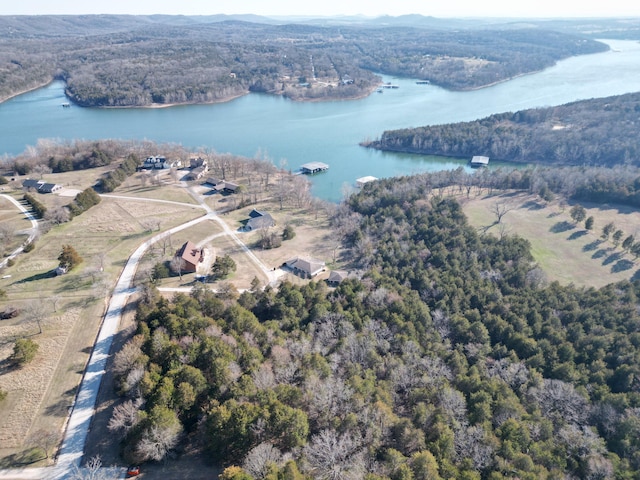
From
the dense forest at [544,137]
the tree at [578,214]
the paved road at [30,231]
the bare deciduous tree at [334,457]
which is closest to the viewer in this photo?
the bare deciduous tree at [334,457]

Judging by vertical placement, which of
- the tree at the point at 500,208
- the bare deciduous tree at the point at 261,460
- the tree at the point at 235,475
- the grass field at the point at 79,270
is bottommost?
the tree at the point at 500,208

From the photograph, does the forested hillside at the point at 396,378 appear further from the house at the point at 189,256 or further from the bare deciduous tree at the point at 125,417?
the house at the point at 189,256

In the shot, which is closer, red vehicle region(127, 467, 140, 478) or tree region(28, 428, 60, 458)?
red vehicle region(127, 467, 140, 478)

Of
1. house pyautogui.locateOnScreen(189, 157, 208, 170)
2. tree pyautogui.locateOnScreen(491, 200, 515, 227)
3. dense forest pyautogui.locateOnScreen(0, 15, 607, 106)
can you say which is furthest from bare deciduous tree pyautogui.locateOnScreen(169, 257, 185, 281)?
dense forest pyautogui.locateOnScreen(0, 15, 607, 106)

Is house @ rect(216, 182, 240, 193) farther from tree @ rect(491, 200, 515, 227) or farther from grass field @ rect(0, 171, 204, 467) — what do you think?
tree @ rect(491, 200, 515, 227)

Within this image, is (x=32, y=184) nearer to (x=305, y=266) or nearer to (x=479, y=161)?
(x=305, y=266)

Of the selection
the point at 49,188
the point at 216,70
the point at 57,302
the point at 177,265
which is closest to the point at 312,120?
the point at 216,70

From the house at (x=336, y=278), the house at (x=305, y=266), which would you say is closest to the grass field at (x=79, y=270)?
the house at (x=305, y=266)
